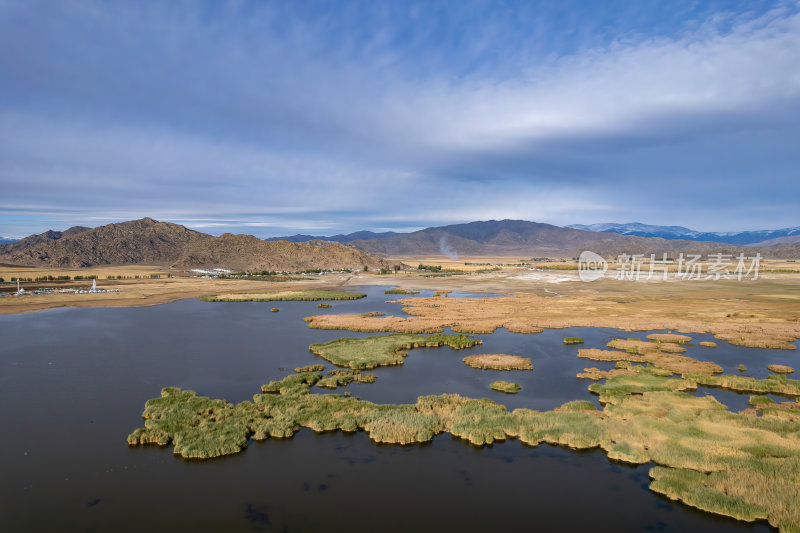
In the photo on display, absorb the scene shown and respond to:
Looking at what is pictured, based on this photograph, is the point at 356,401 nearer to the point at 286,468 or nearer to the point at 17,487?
the point at 286,468

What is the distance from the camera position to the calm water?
12.5 meters

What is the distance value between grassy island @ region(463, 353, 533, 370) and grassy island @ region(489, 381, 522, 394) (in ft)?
10.4

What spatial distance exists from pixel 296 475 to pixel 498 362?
51.6ft

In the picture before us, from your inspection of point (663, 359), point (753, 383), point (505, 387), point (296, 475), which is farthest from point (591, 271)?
point (296, 475)

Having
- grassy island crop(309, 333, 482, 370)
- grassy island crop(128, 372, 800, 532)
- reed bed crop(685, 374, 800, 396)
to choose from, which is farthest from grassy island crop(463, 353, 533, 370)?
reed bed crop(685, 374, 800, 396)

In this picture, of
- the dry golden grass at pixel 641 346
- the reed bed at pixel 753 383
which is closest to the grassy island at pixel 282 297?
the dry golden grass at pixel 641 346

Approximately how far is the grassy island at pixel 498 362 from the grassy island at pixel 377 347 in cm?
361

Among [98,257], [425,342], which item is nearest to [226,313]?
[425,342]

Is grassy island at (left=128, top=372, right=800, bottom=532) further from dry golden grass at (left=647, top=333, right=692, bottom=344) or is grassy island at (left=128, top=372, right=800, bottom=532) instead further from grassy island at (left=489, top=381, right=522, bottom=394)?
dry golden grass at (left=647, top=333, right=692, bottom=344)

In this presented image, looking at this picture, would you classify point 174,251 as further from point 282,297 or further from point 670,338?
point 670,338

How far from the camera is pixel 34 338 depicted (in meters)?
34.6

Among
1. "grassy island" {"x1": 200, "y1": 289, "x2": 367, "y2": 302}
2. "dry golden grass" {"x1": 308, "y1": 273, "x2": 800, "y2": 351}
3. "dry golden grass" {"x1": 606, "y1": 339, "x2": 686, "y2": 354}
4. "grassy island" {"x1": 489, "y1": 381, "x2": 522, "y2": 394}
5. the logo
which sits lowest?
"grassy island" {"x1": 489, "y1": 381, "x2": 522, "y2": 394}

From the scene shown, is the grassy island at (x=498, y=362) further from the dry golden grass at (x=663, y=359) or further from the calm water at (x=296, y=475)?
the dry golden grass at (x=663, y=359)

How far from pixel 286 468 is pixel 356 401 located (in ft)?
19.1
